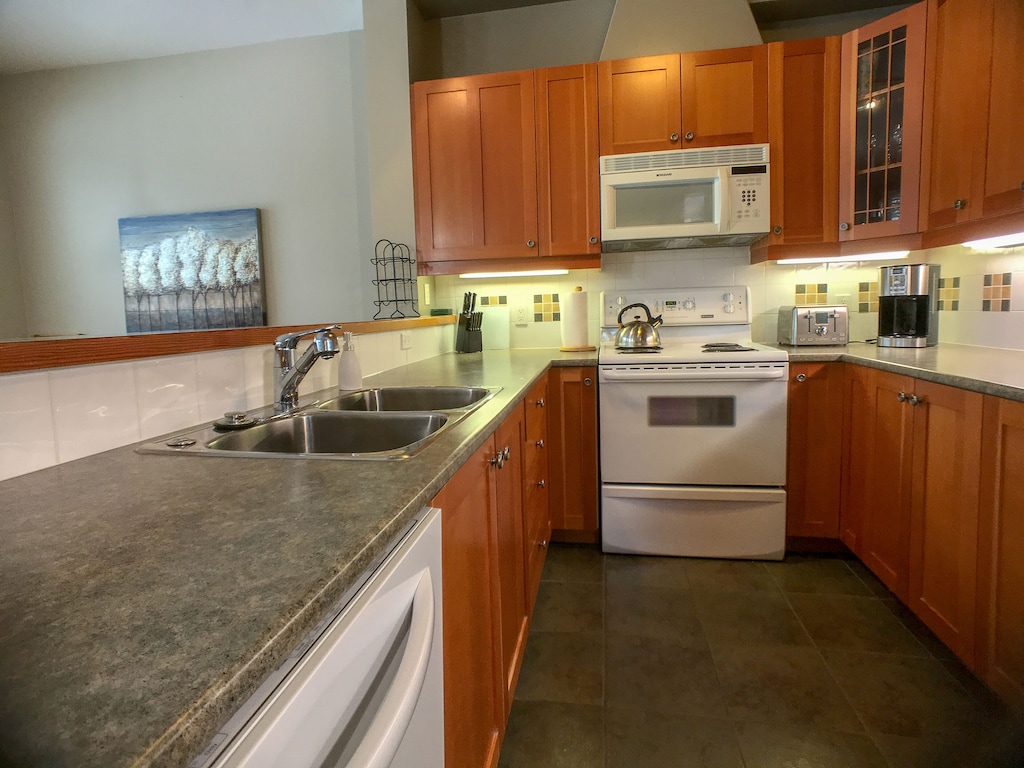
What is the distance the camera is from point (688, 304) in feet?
8.90

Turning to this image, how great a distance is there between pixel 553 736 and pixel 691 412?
1.32 m

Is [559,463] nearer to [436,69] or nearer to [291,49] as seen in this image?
[436,69]

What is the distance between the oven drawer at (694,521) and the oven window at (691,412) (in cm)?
27

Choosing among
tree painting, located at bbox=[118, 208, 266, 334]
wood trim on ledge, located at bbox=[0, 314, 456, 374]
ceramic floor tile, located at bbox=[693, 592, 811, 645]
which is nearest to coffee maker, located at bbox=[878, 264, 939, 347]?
ceramic floor tile, located at bbox=[693, 592, 811, 645]

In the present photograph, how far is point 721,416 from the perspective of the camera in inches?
87.8

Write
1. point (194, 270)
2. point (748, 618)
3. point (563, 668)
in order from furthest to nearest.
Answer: point (194, 270) < point (748, 618) < point (563, 668)

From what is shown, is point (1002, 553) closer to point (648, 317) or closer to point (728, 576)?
point (728, 576)

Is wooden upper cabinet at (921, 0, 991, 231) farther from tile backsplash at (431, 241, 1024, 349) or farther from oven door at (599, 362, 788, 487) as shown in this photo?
oven door at (599, 362, 788, 487)

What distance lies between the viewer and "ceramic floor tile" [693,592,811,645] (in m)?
1.73

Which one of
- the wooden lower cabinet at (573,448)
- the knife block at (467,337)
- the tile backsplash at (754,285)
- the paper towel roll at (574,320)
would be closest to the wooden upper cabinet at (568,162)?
the paper towel roll at (574,320)

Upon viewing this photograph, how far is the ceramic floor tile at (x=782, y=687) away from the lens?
1.40 meters

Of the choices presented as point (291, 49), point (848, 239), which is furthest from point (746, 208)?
point (291, 49)

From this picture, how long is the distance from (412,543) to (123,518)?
0.33m

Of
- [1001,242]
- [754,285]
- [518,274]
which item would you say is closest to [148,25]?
[518,274]
